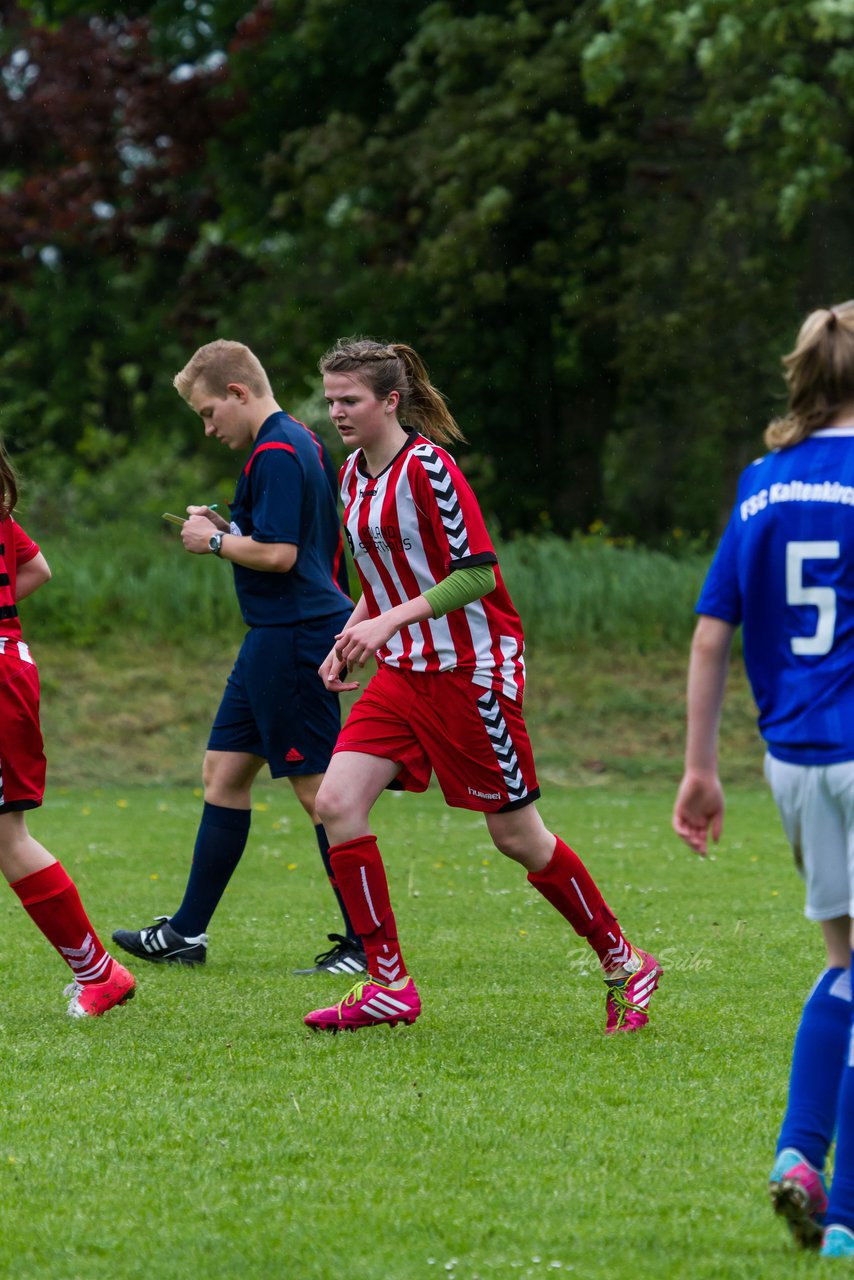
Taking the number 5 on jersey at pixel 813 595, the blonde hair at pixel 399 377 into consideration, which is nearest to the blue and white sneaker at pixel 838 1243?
the number 5 on jersey at pixel 813 595

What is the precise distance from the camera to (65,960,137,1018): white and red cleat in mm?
5766

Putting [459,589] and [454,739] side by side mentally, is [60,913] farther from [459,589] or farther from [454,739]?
[459,589]

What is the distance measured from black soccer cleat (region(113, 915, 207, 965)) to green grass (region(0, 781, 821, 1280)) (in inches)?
3.1

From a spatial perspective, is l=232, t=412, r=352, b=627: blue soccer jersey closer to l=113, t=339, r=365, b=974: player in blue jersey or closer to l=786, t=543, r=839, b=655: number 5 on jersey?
l=113, t=339, r=365, b=974: player in blue jersey

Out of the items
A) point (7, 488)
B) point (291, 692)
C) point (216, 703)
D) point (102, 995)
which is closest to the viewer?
point (7, 488)

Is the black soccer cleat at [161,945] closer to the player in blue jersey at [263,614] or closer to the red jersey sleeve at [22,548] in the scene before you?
the player in blue jersey at [263,614]

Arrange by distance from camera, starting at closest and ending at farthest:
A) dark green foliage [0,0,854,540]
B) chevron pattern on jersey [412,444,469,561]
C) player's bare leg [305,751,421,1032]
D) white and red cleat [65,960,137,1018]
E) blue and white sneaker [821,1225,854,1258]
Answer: blue and white sneaker [821,1225,854,1258] → chevron pattern on jersey [412,444,469,561] → player's bare leg [305,751,421,1032] → white and red cleat [65,960,137,1018] → dark green foliage [0,0,854,540]

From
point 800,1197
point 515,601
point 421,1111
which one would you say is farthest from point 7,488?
point 515,601

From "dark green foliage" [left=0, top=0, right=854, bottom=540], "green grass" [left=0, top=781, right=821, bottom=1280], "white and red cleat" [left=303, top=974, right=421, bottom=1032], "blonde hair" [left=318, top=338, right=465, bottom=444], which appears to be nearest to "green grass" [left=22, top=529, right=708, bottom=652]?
"dark green foliage" [left=0, top=0, right=854, bottom=540]

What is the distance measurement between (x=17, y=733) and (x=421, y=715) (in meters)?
1.24

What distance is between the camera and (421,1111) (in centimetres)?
452

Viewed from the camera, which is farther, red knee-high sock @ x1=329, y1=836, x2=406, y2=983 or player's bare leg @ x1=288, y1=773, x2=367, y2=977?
player's bare leg @ x1=288, y1=773, x2=367, y2=977

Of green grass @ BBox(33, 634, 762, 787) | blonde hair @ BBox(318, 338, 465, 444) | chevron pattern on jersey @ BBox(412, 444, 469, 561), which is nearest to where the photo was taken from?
chevron pattern on jersey @ BBox(412, 444, 469, 561)

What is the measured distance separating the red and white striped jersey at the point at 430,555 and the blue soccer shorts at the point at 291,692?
105cm
